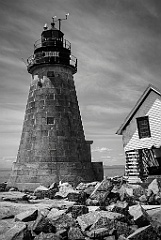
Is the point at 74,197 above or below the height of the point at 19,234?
above

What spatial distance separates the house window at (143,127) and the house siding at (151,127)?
24cm

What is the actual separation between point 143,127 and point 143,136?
2.24 ft

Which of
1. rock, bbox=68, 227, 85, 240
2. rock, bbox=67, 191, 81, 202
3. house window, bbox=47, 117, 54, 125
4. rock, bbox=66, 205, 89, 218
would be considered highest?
house window, bbox=47, 117, 54, 125

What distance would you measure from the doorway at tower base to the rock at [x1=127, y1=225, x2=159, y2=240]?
518 inches

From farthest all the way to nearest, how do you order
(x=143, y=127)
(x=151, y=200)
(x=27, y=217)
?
1. (x=143, y=127)
2. (x=151, y=200)
3. (x=27, y=217)

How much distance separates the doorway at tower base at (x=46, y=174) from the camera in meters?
19.8

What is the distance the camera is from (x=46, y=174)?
19875 mm

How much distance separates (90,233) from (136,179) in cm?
1129

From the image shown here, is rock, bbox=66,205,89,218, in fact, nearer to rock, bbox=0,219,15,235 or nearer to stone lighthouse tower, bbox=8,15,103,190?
rock, bbox=0,219,15,235

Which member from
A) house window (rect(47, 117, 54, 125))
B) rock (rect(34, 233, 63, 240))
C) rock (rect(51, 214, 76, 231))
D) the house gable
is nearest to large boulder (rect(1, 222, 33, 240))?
rock (rect(34, 233, 63, 240))

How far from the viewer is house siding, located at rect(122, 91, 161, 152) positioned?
17.3 meters

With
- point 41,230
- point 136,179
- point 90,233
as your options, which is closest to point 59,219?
point 41,230

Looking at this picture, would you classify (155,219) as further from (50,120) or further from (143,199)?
(50,120)

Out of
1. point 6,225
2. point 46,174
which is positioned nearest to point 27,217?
point 6,225
